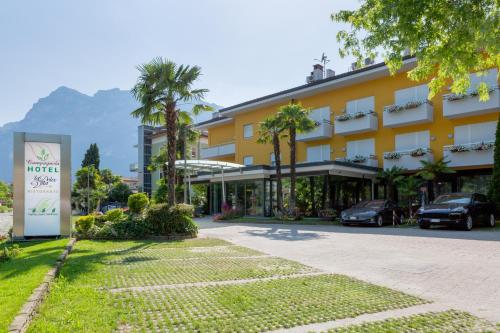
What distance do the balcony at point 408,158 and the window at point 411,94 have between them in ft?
10.9

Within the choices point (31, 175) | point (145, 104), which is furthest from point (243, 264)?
point (145, 104)

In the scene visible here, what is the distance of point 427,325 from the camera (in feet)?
14.8

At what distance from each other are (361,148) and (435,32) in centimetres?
2350

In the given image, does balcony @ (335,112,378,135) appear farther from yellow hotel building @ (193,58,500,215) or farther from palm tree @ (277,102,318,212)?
palm tree @ (277,102,318,212)

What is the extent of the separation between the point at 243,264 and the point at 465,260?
195 inches

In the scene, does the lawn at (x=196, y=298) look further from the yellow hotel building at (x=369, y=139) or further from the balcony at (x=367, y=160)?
the balcony at (x=367, y=160)

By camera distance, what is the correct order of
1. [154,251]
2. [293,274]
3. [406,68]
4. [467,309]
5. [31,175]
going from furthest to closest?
[406,68] → [31,175] → [154,251] → [293,274] → [467,309]

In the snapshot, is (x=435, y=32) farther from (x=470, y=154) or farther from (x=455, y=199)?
(x=470, y=154)

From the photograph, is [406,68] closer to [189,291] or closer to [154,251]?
[154,251]

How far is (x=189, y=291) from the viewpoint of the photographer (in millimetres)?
6008

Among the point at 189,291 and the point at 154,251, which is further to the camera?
the point at 154,251

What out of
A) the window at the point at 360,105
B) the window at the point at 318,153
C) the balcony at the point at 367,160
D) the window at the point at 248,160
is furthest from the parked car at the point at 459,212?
the window at the point at 248,160

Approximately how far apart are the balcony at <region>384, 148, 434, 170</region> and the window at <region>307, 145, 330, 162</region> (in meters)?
5.34

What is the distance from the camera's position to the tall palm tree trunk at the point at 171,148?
1573cm
